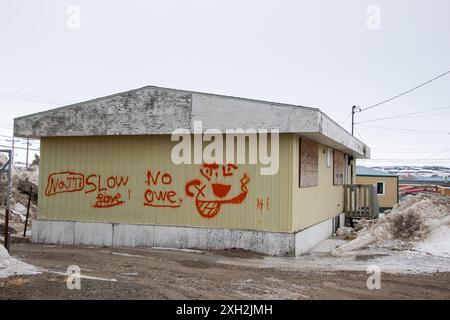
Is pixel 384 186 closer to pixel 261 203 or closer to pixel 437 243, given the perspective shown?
pixel 437 243

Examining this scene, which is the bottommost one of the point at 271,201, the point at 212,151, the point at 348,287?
the point at 348,287

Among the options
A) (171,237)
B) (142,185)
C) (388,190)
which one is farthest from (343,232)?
(388,190)

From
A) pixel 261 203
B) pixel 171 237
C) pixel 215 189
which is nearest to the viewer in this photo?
pixel 261 203

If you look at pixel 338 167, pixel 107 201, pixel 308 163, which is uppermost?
pixel 338 167

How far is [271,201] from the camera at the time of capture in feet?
38.8

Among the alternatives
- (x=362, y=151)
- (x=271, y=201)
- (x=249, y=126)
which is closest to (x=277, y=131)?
(x=249, y=126)

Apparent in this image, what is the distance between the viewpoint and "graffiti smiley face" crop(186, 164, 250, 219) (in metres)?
12.1

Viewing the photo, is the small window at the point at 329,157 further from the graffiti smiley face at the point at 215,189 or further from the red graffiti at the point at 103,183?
the red graffiti at the point at 103,183

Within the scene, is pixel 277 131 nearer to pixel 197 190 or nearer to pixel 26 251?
pixel 197 190

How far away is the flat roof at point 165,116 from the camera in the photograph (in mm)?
11445

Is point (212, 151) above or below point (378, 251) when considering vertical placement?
above

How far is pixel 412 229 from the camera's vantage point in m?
12.7

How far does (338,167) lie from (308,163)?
6461mm

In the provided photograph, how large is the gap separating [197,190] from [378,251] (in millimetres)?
4796
